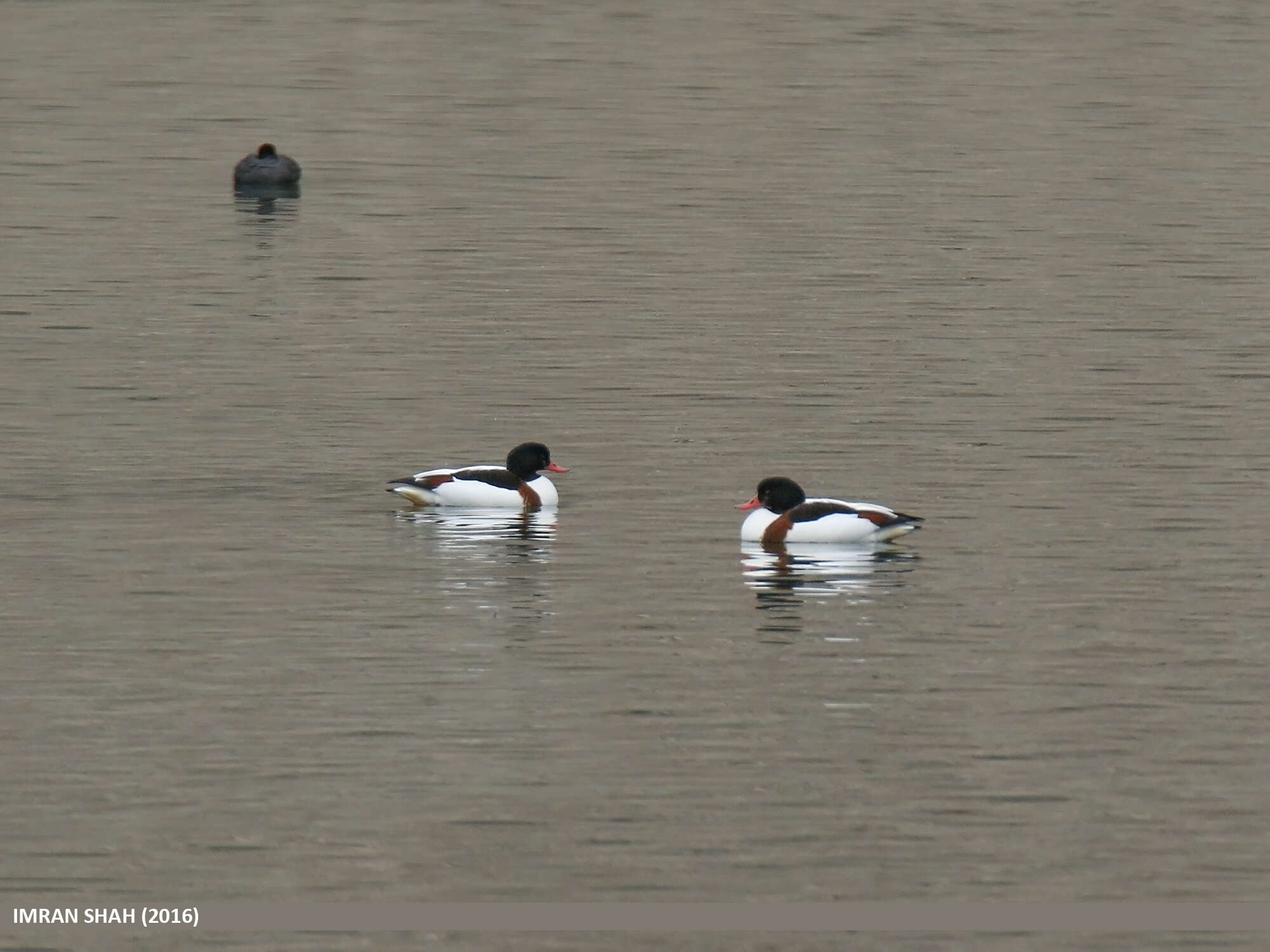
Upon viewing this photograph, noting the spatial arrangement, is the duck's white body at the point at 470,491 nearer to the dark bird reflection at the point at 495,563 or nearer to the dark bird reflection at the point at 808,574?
the dark bird reflection at the point at 495,563

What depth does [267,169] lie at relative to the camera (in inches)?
1666

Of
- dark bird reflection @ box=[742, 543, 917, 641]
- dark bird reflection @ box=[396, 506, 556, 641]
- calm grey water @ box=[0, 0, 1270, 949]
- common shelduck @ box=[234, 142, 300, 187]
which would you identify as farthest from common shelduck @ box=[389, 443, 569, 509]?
common shelduck @ box=[234, 142, 300, 187]

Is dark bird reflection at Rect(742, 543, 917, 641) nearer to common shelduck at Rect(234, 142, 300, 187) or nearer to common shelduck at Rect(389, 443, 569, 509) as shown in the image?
common shelduck at Rect(389, 443, 569, 509)

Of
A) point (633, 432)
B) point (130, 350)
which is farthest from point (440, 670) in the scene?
point (130, 350)

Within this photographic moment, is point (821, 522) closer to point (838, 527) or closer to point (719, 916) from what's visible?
point (838, 527)

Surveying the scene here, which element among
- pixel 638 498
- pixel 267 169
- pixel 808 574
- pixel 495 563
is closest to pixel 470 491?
pixel 638 498

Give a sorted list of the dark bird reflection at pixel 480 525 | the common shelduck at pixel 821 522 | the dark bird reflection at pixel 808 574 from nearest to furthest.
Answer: the dark bird reflection at pixel 808 574
the common shelduck at pixel 821 522
the dark bird reflection at pixel 480 525

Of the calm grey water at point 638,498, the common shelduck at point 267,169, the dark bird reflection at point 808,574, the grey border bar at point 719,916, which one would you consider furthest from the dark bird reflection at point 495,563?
the common shelduck at point 267,169

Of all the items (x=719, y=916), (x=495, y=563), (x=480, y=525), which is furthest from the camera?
(x=480, y=525)

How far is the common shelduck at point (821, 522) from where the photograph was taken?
20.5 m

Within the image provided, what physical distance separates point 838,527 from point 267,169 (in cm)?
2381

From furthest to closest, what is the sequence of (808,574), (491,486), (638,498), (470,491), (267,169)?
(267,169), (491,486), (470,491), (638,498), (808,574)

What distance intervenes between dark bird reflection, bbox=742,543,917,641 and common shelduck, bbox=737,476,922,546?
87 mm

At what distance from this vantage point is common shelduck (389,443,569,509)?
22.2 meters
